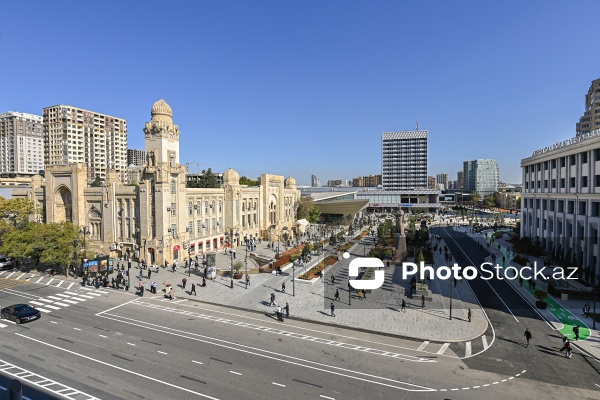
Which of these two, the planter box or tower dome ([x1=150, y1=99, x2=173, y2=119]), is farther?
tower dome ([x1=150, y1=99, x2=173, y2=119])

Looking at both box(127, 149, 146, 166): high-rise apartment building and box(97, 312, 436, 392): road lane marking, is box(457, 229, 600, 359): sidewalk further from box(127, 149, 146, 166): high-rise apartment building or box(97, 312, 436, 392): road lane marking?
box(127, 149, 146, 166): high-rise apartment building

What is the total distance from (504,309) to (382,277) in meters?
12.4

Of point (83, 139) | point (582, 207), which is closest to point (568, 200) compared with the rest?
point (582, 207)

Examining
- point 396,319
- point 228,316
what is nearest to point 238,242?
point 228,316

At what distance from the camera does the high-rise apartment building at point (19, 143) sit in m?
129

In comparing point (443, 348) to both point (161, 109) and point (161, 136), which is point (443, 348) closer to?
point (161, 136)

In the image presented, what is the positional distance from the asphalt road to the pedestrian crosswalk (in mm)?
2379

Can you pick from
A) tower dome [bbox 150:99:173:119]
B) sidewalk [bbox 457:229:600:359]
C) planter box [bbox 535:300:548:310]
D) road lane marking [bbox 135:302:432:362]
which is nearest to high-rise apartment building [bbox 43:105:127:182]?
tower dome [bbox 150:99:173:119]

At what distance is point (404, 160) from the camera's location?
586 feet

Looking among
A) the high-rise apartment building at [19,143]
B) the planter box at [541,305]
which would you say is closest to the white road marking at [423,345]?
the planter box at [541,305]

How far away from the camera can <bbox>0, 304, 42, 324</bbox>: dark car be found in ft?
88.4

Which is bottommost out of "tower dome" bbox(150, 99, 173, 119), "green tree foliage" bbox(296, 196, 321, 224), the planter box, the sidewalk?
the sidewalk

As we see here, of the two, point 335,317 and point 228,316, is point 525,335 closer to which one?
point 335,317

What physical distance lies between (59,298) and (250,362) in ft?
77.3
